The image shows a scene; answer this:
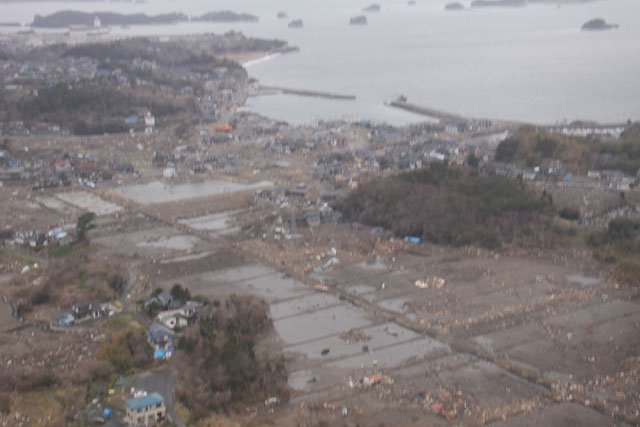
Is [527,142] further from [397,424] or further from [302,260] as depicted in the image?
[397,424]

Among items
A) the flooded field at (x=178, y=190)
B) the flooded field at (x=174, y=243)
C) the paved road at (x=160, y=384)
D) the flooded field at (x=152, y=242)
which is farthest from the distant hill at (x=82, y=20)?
the paved road at (x=160, y=384)

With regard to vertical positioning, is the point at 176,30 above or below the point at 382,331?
above

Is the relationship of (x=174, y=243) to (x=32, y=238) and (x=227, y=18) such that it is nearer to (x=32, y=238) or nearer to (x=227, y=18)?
(x=32, y=238)

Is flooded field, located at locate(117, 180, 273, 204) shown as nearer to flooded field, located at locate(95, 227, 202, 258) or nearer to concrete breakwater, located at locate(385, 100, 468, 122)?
flooded field, located at locate(95, 227, 202, 258)

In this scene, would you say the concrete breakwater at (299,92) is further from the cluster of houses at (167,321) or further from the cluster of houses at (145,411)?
the cluster of houses at (145,411)

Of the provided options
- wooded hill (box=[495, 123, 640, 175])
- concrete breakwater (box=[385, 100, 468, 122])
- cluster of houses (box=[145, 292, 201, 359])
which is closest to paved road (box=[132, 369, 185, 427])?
cluster of houses (box=[145, 292, 201, 359])

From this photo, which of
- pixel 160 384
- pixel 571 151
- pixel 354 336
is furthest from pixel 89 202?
pixel 571 151

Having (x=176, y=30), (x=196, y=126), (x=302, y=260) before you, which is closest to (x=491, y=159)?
(x=302, y=260)
